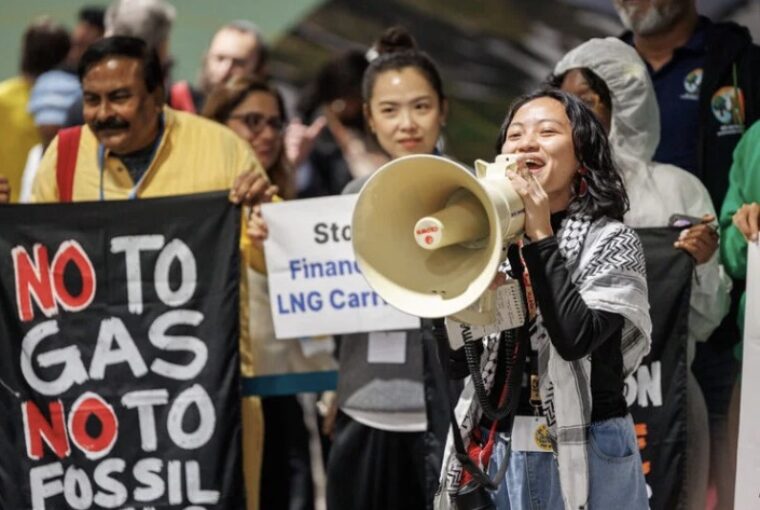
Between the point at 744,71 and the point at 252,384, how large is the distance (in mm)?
2097

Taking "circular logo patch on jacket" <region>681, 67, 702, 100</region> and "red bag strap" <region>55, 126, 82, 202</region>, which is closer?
"red bag strap" <region>55, 126, 82, 202</region>

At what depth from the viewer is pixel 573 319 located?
11.4ft

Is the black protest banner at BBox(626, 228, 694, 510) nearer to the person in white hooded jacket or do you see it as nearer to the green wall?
the person in white hooded jacket

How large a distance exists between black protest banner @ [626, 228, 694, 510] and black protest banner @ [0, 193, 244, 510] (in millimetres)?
1370

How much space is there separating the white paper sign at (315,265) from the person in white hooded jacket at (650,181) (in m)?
0.92

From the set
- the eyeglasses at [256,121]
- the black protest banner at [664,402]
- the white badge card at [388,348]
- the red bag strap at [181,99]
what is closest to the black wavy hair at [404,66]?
the eyeglasses at [256,121]

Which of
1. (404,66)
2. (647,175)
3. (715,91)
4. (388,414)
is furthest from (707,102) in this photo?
(388,414)

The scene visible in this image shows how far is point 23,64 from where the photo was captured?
24.3 ft

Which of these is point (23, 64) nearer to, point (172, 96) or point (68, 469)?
point (172, 96)

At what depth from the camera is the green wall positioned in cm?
836

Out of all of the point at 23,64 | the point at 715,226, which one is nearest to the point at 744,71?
the point at 715,226

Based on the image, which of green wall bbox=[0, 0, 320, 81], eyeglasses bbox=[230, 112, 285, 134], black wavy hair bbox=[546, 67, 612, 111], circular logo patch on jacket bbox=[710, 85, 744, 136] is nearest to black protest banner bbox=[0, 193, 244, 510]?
eyeglasses bbox=[230, 112, 285, 134]

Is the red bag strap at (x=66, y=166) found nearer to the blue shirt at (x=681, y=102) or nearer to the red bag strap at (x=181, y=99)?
the red bag strap at (x=181, y=99)

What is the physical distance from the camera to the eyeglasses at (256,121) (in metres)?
6.10
